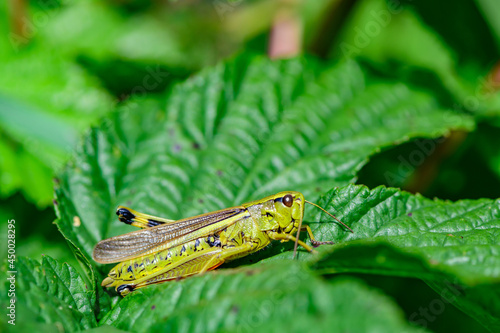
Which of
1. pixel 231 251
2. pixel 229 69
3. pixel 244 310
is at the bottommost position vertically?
pixel 231 251

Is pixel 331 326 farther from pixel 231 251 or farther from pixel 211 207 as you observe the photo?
pixel 211 207

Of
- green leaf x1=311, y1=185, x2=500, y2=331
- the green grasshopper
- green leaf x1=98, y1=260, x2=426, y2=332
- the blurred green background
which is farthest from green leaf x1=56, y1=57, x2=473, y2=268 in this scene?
green leaf x1=98, y1=260, x2=426, y2=332

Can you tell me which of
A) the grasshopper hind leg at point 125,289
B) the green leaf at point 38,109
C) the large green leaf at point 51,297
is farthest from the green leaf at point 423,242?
the green leaf at point 38,109

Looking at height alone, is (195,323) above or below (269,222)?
above

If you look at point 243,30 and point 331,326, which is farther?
point 243,30

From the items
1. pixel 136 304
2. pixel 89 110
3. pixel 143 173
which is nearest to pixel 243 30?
pixel 89 110

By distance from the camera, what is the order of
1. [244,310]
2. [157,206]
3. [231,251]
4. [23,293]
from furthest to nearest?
[157,206]
[231,251]
[23,293]
[244,310]

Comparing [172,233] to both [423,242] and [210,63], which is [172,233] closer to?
[423,242]
